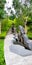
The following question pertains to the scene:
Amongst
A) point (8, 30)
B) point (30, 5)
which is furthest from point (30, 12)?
point (8, 30)

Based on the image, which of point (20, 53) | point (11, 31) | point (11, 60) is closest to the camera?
point (11, 60)

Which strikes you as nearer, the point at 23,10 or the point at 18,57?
the point at 18,57

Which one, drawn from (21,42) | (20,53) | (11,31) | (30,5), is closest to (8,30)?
(11,31)

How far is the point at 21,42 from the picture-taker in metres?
7.87

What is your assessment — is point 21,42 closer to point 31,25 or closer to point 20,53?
point 20,53

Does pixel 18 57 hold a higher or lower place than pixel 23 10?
lower

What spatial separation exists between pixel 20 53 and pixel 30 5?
47.6ft

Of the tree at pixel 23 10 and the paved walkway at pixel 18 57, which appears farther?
the tree at pixel 23 10

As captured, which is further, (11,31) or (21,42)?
(11,31)

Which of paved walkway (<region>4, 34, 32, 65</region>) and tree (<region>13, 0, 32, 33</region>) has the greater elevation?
tree (<region>13, 0, 32, 33</region>)

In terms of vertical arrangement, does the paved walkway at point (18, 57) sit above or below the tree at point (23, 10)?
below

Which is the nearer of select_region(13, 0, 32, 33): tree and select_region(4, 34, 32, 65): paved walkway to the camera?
select_region(4, 34, 32, 65): paved walkway

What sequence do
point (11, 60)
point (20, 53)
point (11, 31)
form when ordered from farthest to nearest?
point (11, 31) < point (20, 53) < point (11, 60)

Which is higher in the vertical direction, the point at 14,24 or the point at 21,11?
the point at 21,11
